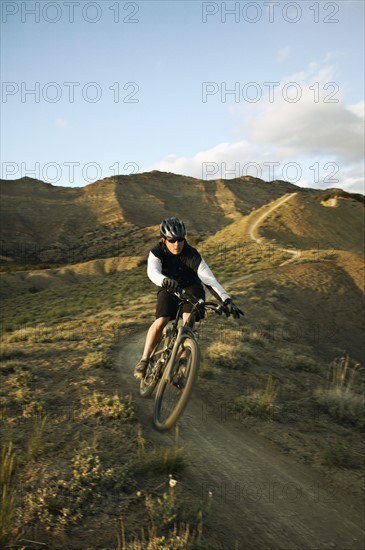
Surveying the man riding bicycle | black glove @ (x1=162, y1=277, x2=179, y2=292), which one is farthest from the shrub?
black glove @ (x1=162, y1=277, x2=179, y2=292)

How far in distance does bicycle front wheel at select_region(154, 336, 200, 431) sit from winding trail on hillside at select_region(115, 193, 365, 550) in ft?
1.39

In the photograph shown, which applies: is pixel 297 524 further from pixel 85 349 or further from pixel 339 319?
pixel 339 319

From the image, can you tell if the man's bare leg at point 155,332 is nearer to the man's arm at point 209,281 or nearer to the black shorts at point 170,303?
the black shorts at point 170,303

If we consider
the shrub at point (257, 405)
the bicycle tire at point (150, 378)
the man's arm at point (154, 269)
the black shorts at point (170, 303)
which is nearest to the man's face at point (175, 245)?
the man's arm at point (154, 269)

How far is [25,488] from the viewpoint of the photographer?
4.84 m

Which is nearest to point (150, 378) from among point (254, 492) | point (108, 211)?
point (254, 492)

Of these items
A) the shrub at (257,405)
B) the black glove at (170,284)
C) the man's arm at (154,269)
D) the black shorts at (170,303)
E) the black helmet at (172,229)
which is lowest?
the shrub at (257,405)

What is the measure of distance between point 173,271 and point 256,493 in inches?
130

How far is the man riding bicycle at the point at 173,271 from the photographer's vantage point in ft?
21.8

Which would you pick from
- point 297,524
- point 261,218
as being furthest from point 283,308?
point 261,218

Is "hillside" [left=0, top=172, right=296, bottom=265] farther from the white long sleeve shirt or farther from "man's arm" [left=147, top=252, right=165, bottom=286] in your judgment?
"man's arm" [left=147, top=252, right=165, bottom=286]

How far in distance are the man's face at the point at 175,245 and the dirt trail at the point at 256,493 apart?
2.73 meters

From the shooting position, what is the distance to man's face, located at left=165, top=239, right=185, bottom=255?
6.77 m

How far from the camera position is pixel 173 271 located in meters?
7.09
